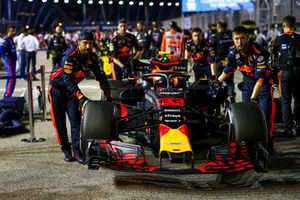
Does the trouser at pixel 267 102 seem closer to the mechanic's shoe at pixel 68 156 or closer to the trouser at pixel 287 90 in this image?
the trouser at pixel 287 90

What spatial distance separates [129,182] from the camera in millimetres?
5602

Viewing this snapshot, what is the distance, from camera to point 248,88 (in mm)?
6867

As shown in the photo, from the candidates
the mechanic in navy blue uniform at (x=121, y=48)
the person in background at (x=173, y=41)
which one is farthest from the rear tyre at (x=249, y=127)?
the person in background at (x=173, y=41)

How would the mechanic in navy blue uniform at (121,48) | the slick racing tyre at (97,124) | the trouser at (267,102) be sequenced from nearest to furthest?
the slick racing tyre at (97,124) < the trouser at (267,102) < the mechanic in navy blue uniform at (121,48)

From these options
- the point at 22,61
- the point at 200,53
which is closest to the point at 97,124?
the point at 200,53

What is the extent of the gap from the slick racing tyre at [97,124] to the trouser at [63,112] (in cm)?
74

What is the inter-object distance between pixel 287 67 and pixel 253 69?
146cm

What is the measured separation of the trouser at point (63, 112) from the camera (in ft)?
21.5

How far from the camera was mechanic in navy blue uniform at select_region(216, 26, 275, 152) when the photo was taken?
6.38 meters

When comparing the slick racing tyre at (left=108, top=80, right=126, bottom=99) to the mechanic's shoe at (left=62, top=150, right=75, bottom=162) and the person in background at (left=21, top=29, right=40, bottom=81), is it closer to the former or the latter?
the mechanic's shoe at (left=62, top=150, right=75, bottom=162)

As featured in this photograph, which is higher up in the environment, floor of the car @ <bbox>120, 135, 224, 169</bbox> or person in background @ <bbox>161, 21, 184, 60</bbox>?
person in background @ <bbox>161, 21, 184, 60</bbox>

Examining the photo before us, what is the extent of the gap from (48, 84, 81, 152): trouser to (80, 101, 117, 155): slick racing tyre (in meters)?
0.74

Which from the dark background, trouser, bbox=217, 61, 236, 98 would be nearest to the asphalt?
trouser, bbox=217, 61, 236, 98

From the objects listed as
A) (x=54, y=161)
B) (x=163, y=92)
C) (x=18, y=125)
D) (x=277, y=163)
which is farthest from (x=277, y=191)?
(x=18, y=125)
